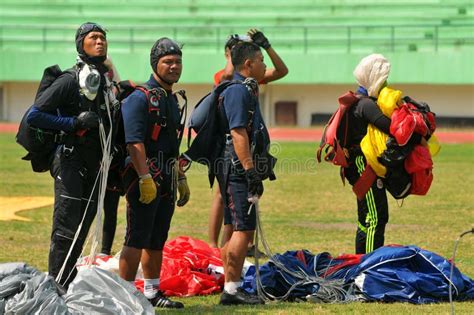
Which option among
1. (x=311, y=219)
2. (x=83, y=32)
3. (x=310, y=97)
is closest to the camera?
(x=83, y=32)

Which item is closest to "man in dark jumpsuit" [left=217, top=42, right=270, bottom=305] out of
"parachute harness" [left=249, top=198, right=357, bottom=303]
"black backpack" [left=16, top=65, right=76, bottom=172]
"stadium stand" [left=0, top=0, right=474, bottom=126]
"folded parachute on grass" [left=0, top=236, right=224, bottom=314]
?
"parachute harness" [left=249, top=198, right=357, bottom=303]

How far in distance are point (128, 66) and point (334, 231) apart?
23767 millimetres

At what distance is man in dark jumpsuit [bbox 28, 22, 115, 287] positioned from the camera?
762cm

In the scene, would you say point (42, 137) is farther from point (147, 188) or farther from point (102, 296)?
point (102, 296)

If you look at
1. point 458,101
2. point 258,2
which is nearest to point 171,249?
point 458,101

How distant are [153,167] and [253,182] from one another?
31.8 inches

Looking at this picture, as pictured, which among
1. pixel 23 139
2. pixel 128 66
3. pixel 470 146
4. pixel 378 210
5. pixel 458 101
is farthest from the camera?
pixel 128 66

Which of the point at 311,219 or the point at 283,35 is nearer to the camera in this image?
the point at 311,219

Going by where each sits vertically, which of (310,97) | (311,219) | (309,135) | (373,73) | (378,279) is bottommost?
(309,135)

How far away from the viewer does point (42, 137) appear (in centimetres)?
774

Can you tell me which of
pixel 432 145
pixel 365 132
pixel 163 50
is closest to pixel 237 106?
pixel 163 50

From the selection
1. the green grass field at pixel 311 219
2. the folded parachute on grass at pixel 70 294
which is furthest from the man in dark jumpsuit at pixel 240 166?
the folded parachute on grass at pixel 70 294

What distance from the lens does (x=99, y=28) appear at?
7.84m

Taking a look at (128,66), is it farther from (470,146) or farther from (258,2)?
(470,146)
